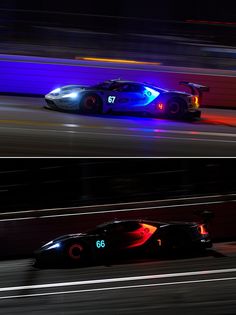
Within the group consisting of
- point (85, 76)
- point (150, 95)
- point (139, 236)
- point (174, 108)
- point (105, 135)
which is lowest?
point (139, 236)

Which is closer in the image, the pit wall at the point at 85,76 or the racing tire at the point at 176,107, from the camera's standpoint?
the racing tire at the point at 176,107

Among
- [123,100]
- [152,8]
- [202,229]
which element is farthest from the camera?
[152,8]

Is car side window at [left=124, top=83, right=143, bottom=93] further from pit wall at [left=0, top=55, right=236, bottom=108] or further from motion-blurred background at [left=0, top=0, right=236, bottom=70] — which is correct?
motion-blurred background at [left=0, top=0, right=236, bottom=70]

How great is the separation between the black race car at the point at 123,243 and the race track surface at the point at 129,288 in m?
0.30

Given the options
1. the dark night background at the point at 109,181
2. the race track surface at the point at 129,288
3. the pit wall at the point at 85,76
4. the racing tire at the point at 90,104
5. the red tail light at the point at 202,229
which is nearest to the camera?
the race track surface at the point at 129,288

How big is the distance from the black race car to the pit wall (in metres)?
Answer: 9.40

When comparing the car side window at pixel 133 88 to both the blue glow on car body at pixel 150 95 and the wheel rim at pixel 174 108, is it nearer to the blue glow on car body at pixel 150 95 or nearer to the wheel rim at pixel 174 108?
the blue glow on car body at pixel 150 95

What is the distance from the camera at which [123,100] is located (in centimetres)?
1570

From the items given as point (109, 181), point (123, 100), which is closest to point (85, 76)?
point (123, 100)

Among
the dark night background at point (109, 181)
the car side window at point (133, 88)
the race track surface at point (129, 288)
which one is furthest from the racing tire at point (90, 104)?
the race track surface at point (129, 288)

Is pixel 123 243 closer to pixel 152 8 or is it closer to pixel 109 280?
pixel 109 280

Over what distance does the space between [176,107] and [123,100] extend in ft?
5.36

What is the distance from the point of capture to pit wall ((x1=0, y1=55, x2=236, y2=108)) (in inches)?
714

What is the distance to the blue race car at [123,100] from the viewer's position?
15.5 meters
